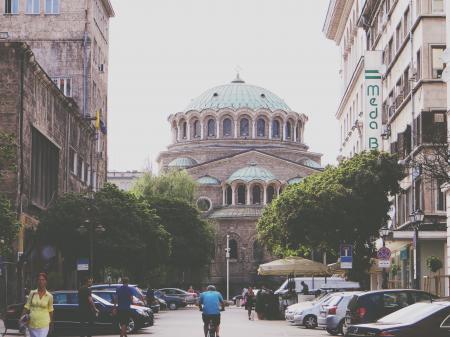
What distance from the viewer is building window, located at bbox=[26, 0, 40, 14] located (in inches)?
2746

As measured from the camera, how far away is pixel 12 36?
68.8 meters

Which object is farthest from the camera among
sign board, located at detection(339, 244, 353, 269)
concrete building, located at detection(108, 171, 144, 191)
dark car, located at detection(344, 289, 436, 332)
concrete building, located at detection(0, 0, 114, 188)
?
concrete building, located at detection(108, 171, 144, 191)

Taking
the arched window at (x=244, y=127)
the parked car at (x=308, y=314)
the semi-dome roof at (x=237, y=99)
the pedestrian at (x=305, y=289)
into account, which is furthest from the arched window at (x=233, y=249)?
the parked car at (x=308, y=314)

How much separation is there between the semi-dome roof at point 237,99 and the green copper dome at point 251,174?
8.90 meters

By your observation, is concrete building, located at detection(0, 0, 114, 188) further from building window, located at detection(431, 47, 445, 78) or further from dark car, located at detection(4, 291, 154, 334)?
dark car, located at detection(4, 291, 154, 334)

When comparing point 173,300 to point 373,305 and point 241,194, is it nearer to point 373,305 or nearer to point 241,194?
point 373,305

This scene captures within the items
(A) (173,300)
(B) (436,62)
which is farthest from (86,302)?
(A) (173,300)

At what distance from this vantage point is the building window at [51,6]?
229 ft

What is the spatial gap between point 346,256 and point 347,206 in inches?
135

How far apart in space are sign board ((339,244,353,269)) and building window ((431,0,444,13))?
940 centimetres

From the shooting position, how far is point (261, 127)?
122562 millimetres

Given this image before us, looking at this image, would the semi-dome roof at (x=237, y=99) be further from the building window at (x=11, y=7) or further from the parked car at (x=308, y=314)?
the parked car at (x=308, y=314)

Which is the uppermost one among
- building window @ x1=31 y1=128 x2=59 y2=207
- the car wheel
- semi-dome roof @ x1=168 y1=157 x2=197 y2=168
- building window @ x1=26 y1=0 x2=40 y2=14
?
building window @ x1=26 y1=0 x2=40 y2=14

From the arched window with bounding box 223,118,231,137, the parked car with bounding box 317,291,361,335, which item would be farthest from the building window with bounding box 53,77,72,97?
the arched window with bounding box 223,118,231,137
